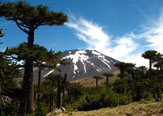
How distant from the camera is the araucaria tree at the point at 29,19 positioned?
12.0m

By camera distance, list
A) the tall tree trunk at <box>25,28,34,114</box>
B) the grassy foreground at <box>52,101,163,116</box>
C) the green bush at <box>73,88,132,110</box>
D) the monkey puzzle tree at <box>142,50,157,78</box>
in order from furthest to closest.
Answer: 1. the monkey puzzle tree at <box>142,50,157,78</box>
2. the tall tree trunk at <box>25,28,34,114</box>
3. the green bush at <box>73,88,132,110</box>
4. the grassy foreground at <box>52,101,163,116</box>

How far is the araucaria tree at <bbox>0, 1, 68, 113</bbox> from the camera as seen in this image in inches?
473

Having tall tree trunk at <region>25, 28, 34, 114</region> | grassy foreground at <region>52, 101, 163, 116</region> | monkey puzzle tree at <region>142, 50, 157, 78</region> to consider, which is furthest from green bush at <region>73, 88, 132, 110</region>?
monkey puzzle tree at <region>142, 50, 157, 78</region>

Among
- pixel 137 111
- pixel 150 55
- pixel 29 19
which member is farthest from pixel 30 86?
pixel 150 55

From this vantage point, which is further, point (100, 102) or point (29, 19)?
point (29, 19)

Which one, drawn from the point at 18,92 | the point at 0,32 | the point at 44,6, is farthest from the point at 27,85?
the point at 0,32

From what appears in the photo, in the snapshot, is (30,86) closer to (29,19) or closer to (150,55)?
(29,19)

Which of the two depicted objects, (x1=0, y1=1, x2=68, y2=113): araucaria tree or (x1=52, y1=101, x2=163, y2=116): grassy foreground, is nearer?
(x1=52, y1=101, x2=163, y2=116): grassy foreground

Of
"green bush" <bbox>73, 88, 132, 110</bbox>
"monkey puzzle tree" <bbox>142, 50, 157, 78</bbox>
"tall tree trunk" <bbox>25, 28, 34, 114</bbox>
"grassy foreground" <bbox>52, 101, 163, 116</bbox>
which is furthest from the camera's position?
"monkey puzzle tree" <bbox>142, 50, 157, 78</bbox>

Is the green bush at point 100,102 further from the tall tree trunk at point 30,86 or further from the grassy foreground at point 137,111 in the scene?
the tall tree trunk at point 30,86

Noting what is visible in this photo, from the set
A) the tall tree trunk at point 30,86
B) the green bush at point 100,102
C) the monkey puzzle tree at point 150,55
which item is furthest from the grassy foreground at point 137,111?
the monkey puzzle tree at point 150,55

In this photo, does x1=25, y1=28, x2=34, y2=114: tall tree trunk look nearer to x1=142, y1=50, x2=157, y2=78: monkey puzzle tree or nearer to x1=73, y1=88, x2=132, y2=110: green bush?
x1=73, y1=88, x2=132, y2=110: green bush

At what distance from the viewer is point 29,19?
13.2m

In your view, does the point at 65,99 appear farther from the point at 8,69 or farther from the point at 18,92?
the point at 8,69
